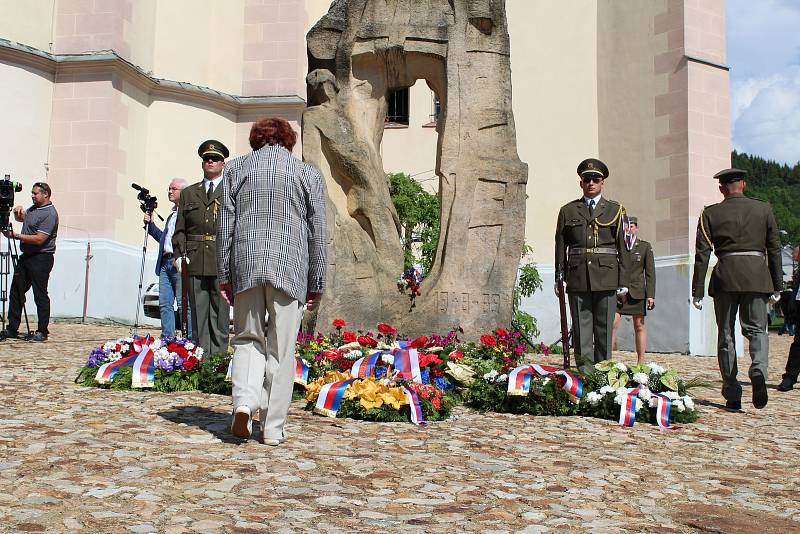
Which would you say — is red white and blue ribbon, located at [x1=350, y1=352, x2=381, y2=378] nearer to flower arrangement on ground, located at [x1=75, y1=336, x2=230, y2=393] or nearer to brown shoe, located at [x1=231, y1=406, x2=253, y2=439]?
flower arrangement on ground, located at [x1=75, y1=336, x2=230, y2=393]

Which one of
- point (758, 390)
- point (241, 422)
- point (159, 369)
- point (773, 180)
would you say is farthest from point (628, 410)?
point (773, 180)

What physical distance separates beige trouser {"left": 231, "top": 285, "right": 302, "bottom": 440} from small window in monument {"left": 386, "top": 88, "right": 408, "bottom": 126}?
15216 millimetres

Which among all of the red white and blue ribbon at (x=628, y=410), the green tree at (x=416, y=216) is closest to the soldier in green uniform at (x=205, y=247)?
the red white and blue ribbon at (x=628, y=410)

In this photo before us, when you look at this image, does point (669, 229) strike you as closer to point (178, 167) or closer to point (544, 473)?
point (178, 167)

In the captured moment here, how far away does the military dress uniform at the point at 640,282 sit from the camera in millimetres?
9688

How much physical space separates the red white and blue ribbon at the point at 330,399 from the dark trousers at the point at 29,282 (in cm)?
599

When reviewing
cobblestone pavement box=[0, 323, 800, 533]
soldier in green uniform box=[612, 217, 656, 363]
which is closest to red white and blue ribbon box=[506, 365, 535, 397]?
cobblestone pavement box=[0, 323, 800, 533]

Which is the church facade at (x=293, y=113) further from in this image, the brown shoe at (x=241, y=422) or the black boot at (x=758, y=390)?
the brown shoe at (x=241, y=422)

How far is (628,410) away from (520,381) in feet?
2.49

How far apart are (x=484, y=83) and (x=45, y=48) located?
452 inches

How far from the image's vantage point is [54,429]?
502cm

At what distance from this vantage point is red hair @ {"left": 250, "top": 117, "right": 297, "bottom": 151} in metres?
5.23

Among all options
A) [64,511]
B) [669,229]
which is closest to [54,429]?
[64,511]

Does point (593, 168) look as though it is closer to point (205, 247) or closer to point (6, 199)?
point (205, 247)
